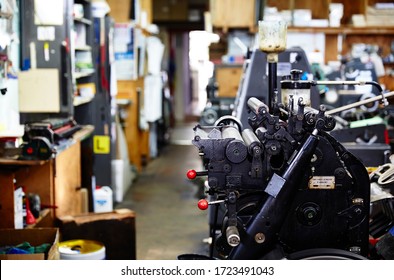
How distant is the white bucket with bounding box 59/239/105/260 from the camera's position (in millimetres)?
3924

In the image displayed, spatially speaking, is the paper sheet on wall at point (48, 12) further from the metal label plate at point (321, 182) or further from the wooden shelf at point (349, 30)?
the wooden shelf at point (349, 30)

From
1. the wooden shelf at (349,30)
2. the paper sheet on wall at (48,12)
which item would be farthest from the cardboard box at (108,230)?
the wooden shelf at (349,30)

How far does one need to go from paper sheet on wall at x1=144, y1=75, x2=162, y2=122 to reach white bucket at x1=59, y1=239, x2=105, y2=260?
4623mm

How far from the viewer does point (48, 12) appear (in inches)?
186

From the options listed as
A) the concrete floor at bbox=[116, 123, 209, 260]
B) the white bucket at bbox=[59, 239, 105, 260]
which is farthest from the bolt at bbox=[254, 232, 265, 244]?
the concrete floor at bbox=[116, 123, 209, 260]

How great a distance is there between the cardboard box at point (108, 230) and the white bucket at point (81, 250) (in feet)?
0.53

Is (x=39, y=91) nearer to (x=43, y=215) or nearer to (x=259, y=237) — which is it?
(x=43, y=215)

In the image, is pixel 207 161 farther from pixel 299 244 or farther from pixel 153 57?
pixel 153 57

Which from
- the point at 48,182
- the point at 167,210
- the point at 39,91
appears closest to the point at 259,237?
the point at 48,182

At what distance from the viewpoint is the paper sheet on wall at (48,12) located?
471 cm

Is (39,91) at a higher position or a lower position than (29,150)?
higher

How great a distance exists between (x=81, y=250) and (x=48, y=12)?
173cm
